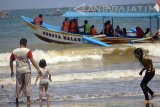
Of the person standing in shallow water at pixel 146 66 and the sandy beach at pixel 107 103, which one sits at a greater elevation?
the person standing in shallow water at pixel 146 66

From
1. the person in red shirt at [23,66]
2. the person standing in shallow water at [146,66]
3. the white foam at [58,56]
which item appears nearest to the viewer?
the person in red shirt at [23,66]

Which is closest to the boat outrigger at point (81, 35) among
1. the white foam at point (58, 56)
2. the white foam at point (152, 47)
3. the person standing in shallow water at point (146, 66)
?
the white foam at point (152, 47)

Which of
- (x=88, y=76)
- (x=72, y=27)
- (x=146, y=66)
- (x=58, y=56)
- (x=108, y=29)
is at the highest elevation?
(x=72, y=27)

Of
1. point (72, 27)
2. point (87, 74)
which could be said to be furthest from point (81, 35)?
point (87, 74)

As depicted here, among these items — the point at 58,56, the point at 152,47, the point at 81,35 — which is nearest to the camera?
the point at 58,56

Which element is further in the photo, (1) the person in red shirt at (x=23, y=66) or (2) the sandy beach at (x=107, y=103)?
(2) the sandy beach at (x=107, y=103)

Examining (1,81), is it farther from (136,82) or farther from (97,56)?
(97,56)

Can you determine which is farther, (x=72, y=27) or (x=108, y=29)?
(x=72, y=27)

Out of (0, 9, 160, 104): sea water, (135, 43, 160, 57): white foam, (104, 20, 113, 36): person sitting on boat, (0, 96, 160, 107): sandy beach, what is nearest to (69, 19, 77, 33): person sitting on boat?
(0, 9, 160, 104): sea water

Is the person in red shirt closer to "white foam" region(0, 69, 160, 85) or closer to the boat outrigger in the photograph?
"white foam" region(0, 69, 160, 85)

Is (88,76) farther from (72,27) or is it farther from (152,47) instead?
(72,27)

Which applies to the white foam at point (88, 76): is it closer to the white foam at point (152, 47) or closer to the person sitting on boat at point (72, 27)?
the white foam at point (152, 47)

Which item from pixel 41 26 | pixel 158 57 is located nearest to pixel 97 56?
pixel 158 57

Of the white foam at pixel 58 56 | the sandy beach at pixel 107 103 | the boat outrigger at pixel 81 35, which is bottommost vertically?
the white foam at pixel 58 56
